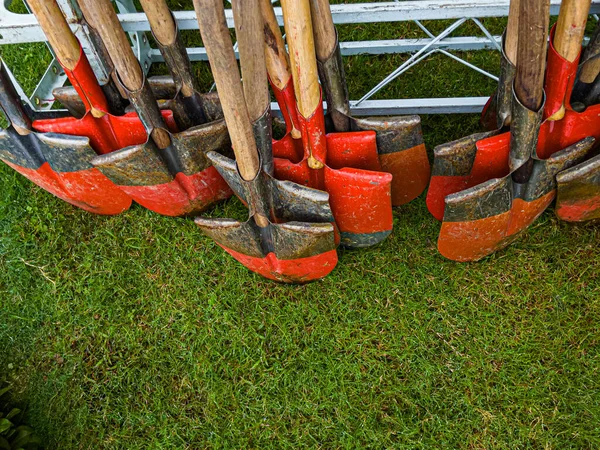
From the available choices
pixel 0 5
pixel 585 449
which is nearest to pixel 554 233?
pixel 585 449

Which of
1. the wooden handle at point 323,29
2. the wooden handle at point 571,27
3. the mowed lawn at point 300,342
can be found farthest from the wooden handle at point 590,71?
the wooden handle at point 323,29

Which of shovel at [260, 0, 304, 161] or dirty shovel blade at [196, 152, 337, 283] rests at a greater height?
shovel at [260, 0, 304, 161]

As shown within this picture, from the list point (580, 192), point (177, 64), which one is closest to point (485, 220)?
point (580, 192)

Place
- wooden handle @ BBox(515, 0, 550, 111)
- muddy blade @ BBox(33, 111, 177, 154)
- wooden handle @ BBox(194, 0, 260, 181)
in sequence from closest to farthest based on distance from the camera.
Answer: wooden handle @ BBox(194, 0, 260, 181), wooden handle @ BBox(515, 0, 550, 111), muddy blade @ BBox(33, 111, 177, 154)

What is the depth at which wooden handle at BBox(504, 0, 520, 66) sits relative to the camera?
1768mm

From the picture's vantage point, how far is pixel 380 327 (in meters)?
2.13

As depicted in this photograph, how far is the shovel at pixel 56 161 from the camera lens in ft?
6.91

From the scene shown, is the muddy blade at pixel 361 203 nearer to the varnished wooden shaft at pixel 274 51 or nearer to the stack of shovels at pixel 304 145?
the stack of shovels at pixel 304 145

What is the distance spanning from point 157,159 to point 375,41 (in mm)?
1304

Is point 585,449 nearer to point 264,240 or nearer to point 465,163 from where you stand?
point 465,163

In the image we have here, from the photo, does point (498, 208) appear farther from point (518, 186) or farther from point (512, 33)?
point (512, 33)

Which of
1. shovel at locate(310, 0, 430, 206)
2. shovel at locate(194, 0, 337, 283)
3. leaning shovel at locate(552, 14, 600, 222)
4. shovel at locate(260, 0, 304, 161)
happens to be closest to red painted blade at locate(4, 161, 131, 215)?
shovel at locate(194, 0, 337, 283)

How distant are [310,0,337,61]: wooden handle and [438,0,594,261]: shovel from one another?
62cm

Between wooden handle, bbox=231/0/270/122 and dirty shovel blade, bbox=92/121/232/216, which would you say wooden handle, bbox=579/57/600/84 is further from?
dirty shovel blade, bbox=92/121/232/216
